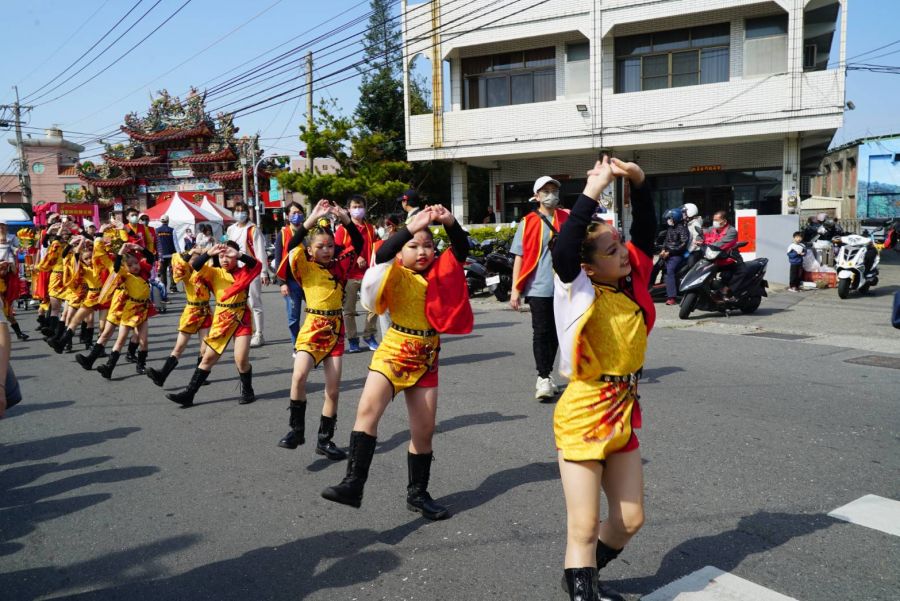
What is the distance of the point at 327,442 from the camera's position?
17.6 ft

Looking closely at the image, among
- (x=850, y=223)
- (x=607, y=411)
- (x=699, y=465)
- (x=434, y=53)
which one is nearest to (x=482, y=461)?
(x=699, y=465)

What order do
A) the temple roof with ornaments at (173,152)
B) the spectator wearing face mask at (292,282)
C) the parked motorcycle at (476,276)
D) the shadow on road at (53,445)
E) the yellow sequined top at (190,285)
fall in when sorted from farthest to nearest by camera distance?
the temple roof with ornaments at (173,152) < the parked motorcycle at (476,276) < the spectator wearing face mask at (292,282) < the yellow sequined top at (190,285) < the shadow on road at (53,445)

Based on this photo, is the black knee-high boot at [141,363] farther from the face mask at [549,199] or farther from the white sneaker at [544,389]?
the face mask at [549,199]

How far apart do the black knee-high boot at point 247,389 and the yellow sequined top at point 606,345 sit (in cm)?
485

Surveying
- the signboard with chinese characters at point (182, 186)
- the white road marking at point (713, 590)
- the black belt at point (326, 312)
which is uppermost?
the signboard with chinese characters at point (182, 186)

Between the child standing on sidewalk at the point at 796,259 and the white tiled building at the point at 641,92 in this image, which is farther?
the white tiled building at the point at 641,92

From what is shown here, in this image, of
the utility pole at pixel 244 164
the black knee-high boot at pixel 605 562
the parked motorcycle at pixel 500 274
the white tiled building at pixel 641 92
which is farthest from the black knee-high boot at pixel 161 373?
the utility pole at pixel 244 164

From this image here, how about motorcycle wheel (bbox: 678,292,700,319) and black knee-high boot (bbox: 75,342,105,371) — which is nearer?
black knee-high boot (bbox: 75,342,105,371)

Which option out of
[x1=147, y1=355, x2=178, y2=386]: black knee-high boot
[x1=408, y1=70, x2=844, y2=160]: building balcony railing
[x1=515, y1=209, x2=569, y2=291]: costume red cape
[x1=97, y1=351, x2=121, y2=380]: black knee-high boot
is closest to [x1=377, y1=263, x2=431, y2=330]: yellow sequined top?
[x1=515, y1=209, x2=569, y2=291]: costume red cape

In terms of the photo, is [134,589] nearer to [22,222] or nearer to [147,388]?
[147,388]

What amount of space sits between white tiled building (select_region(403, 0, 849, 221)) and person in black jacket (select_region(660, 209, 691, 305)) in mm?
8790

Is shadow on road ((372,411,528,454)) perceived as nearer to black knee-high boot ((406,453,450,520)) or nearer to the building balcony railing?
black knee-high boot ((406,453,450,520))

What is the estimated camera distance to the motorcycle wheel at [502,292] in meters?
14.8

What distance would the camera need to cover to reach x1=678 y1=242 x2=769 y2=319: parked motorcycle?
11430 mm
